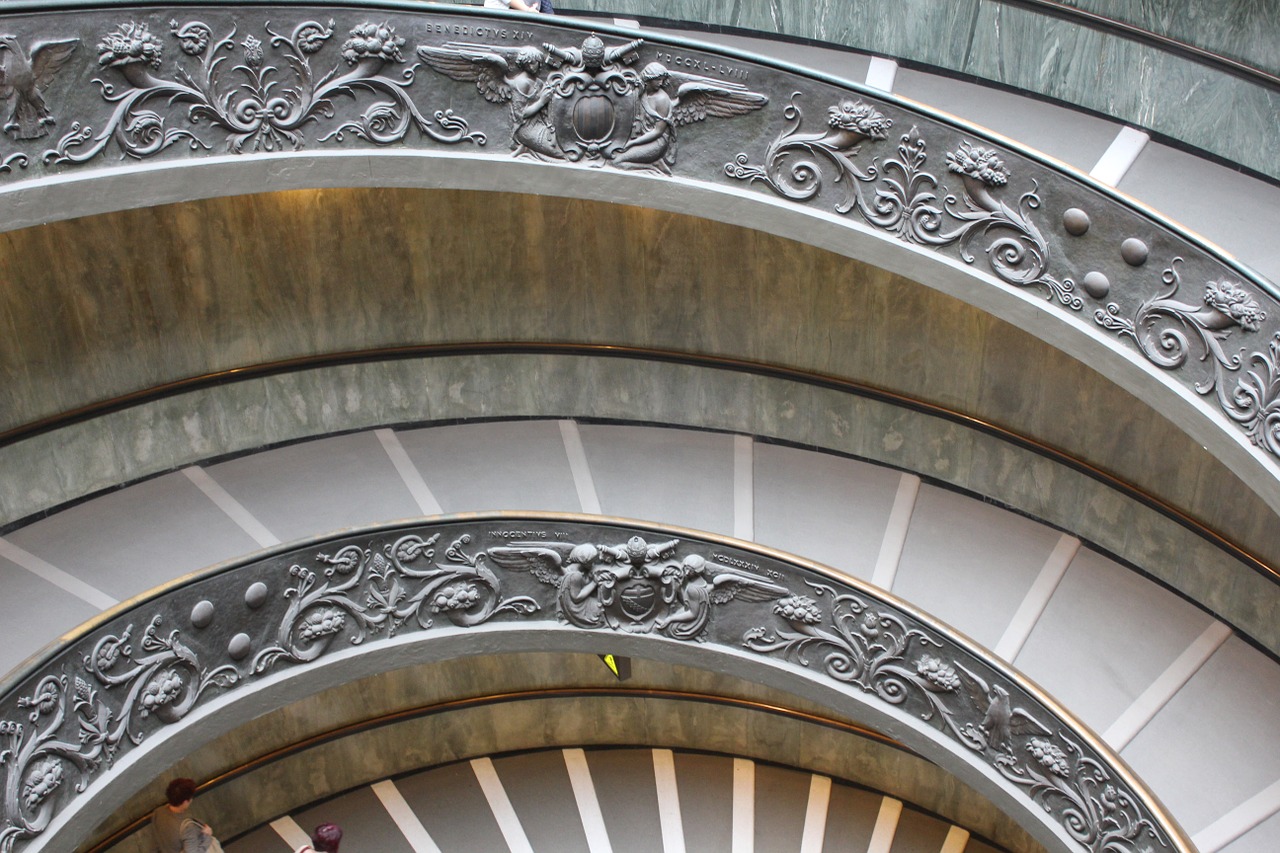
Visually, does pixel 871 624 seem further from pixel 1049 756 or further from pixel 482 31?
pixel 482 31

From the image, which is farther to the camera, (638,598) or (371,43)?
(638,598)

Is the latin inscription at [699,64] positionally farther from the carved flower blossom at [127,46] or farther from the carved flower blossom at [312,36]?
the carved flower blossom at [127,46]

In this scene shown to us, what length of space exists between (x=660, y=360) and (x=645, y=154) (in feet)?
9.63

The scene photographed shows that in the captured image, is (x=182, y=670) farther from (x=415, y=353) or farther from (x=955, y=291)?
(x=955, y=291)

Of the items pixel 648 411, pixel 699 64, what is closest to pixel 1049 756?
pixel 648 411

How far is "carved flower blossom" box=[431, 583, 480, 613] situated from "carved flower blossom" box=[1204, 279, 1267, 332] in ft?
18.2

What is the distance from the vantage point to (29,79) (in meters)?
7.12

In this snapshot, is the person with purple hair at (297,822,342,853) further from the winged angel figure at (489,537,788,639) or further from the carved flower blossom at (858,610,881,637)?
the carved flower blossom at (858,610,881,637)

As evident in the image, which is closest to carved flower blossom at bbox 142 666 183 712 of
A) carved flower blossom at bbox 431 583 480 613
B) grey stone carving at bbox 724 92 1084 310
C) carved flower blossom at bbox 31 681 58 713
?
carved flower blossom at bbox 31 681 58 713

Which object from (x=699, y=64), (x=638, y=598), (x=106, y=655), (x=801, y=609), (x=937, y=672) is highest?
(x=699, y=64)

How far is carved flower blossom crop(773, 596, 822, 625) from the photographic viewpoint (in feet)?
30.1

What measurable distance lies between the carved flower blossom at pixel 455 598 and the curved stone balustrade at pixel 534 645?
1 cm

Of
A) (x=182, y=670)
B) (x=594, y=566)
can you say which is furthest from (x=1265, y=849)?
(x=182, y=670)

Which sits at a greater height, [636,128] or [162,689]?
[636,128]
